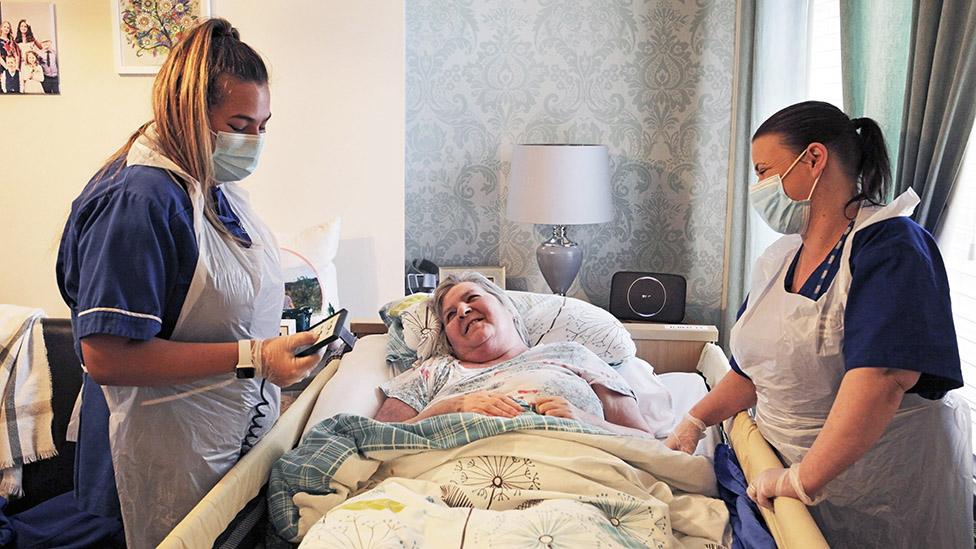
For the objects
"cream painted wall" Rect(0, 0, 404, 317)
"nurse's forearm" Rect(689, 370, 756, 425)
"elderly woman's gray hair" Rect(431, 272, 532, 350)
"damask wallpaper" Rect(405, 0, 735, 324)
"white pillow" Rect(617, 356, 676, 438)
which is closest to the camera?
"nurse's forearm" Rect(689, 370, 756, 425)

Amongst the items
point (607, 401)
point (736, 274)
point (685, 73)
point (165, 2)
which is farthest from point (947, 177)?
point (165, 2)

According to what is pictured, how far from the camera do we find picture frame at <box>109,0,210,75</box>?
3037 mm

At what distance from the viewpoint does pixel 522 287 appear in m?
3.54

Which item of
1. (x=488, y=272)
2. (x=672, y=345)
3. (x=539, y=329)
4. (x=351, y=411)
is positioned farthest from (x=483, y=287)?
(x=488, y=272)

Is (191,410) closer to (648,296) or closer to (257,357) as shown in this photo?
(257,357)

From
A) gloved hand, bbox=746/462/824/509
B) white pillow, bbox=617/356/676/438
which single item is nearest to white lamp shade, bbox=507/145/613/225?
white pillow, bbox=617/356/676/438

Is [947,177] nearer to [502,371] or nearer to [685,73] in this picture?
[502,371]

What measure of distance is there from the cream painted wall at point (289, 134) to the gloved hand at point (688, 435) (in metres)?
1.45

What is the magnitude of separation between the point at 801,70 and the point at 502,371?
1486 mm

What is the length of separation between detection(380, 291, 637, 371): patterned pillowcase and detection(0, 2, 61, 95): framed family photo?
5.33 feet

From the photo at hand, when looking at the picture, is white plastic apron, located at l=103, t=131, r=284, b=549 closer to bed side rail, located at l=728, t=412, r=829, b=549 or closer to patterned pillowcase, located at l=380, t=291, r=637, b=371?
patterned pillowcase, located at l=380, t=291, r=637, b=371

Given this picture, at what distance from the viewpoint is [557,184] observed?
310 cm

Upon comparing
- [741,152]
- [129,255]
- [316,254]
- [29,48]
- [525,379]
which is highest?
[29,48]

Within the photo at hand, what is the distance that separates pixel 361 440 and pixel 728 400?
816 mm
